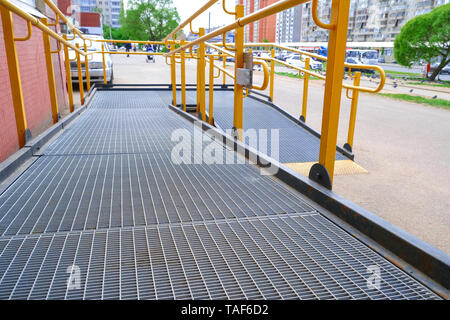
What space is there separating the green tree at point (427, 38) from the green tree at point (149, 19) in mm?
40387

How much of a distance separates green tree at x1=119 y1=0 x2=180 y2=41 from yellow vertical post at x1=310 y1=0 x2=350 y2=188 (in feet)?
187

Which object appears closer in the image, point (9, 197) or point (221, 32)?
point (9, 197)

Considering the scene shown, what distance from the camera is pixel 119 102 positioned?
6980 millimetres

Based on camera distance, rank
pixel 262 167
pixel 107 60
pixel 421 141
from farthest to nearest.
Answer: pixel 107 60, pixel 421 141, pixel 262 167

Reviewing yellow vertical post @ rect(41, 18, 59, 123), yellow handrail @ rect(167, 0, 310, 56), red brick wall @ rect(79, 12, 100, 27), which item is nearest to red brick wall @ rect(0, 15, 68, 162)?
yellow vertical post @ rect(41, 18, 59, 123)

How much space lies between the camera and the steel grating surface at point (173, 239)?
55.1 inches

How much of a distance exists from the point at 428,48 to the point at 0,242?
2361cm

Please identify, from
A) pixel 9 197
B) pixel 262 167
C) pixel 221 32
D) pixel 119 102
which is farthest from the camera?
pixel 119 102

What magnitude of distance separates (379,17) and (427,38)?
220 ft

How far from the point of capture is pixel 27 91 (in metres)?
4.76

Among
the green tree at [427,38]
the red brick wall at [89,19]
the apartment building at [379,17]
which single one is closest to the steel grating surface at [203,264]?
the green tree at [427,38]

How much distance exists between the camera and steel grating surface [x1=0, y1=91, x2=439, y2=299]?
1398 millimetres
